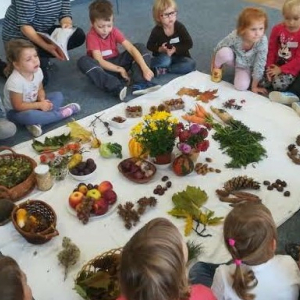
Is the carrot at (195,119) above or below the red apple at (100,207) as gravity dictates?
above

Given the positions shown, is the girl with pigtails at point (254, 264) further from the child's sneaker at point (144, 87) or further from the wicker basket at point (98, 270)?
the child's sneaker at point (144, 87)

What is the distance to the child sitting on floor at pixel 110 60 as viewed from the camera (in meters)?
2.64

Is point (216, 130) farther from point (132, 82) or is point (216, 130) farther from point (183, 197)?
point (132, 82)

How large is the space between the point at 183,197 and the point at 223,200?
184mm

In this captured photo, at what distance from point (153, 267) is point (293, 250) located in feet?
2.74

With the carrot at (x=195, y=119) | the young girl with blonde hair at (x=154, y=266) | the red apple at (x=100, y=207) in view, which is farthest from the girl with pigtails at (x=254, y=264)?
the carrot at (x=195, y=119)

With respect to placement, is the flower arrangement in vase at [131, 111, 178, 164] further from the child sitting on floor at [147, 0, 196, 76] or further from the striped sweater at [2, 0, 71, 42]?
the striped sweater at [2, 0, 71, 42]

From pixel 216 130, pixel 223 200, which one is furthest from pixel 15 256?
pixel 216 130

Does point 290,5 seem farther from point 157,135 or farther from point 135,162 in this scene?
point 135,162

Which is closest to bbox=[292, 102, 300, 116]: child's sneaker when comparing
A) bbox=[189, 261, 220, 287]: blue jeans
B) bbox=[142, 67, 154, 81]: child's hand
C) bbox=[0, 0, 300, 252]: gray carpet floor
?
bbox=[0, 0, 300, 252]: gray carpet floor

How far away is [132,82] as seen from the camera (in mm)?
2846

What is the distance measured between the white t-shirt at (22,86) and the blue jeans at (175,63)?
34.7 inches

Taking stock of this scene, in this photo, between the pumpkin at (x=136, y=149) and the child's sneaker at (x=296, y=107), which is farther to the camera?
the child's sneaker at (x=296, y=107)

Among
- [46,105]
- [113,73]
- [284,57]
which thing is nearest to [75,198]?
[46,105]
